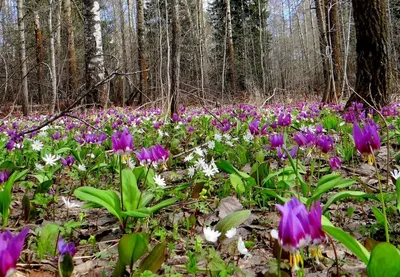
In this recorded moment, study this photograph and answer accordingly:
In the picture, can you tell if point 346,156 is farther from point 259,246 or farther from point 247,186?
point 259,246

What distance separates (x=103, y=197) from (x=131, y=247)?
466 millimetres

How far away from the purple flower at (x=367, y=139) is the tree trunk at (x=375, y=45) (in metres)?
4.12

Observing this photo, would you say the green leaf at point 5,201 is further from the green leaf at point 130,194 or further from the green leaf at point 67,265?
the green leaf at point 67,265

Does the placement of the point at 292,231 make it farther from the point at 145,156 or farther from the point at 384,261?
the point at 145,156

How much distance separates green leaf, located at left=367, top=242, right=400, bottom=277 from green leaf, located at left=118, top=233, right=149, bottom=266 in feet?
2.34

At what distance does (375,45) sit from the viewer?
519 cm

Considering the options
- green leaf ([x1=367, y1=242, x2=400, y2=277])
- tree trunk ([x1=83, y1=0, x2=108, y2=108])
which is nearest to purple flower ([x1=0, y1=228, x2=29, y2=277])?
green leaf ([x1=367, y1=242, x2=400, y2=277])

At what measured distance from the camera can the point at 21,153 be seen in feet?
10.9

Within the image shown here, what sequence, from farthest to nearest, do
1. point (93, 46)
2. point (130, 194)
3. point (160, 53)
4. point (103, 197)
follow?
point (93, 46)
point (160, 53)
point (130, 194)
point (103, 197)

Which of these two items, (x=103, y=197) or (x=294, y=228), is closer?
(x=294, y=228)

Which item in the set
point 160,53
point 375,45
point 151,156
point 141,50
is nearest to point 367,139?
point 151,156

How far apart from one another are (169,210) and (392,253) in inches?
54.7

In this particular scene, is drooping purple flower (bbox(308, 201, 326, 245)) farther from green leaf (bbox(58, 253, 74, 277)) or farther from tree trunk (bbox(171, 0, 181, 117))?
tree trunk (bbox(171, 0, 181, 117))

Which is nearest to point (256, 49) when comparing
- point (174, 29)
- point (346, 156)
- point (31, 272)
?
point (174, 29)
